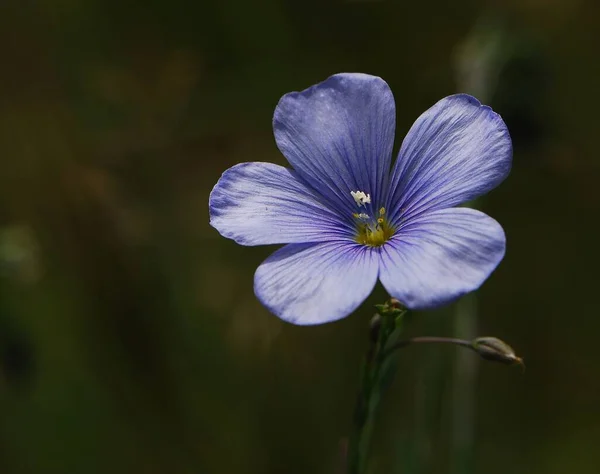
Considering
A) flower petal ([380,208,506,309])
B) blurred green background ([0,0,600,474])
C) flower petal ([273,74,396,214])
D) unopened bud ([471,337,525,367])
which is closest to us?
flower petal ([380,208,506,309])

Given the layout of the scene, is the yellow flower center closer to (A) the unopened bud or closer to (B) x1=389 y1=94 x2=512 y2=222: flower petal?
(B) x1=389 y1=94 x2=512 y2=222: flower petal

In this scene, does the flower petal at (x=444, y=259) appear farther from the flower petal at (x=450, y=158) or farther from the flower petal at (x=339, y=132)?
the flower petal at (x=339, y=132)

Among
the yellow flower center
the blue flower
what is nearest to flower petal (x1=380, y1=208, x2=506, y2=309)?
the blue flower

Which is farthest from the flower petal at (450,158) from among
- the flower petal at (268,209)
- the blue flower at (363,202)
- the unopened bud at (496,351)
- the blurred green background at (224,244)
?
the blurred green background at (224,244)

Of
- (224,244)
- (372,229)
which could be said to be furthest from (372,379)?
(224,244)

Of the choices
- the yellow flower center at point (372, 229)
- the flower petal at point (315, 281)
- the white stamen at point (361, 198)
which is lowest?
the flower petal at point (315, 281)

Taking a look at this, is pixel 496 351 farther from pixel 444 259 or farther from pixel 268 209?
pixel 268 209

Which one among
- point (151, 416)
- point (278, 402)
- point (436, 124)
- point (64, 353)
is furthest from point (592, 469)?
point (64, 353)

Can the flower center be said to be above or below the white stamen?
below
